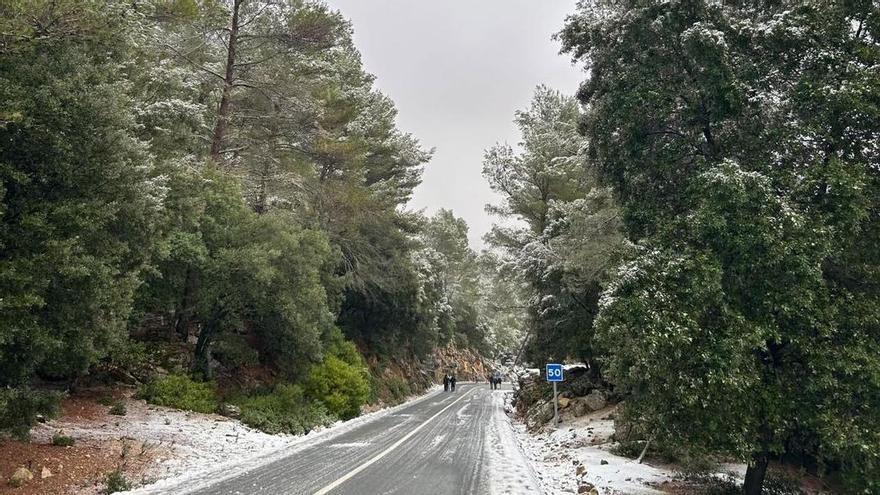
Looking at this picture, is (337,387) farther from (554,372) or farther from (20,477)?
Result: (20,477)

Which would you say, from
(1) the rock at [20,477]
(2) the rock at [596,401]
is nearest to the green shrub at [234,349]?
(1) the rock at [20,477]

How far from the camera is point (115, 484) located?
24.3 feet

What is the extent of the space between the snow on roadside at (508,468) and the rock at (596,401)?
424 cm

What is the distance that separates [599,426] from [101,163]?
47.6 ft

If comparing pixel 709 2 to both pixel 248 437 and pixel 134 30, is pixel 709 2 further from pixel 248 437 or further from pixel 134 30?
pixel 248 437

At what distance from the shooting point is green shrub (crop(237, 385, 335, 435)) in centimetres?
1461

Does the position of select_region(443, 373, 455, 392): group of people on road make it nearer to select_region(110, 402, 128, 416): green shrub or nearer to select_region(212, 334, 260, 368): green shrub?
select_region(212, 334, 260, 368): green shrub

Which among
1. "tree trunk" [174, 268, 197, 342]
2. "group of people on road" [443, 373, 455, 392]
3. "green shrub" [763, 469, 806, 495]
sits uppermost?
"tree trunk" [174, 268, 197, 342]

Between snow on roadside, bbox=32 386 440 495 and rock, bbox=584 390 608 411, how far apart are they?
9.44 m

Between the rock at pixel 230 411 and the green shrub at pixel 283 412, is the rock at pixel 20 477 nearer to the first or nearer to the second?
the green shrub at pixel 283 412

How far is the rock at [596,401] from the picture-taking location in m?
17.6

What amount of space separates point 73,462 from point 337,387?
11.9 meters

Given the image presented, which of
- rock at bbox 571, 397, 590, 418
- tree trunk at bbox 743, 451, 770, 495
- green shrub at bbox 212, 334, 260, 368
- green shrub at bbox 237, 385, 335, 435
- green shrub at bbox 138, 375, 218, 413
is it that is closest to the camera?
tree trunk at bbox 743, 451, 770, 495

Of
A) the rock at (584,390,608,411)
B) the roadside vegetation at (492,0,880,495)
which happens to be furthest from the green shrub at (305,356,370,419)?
the roadside vegetation at (492,0,880,495)
